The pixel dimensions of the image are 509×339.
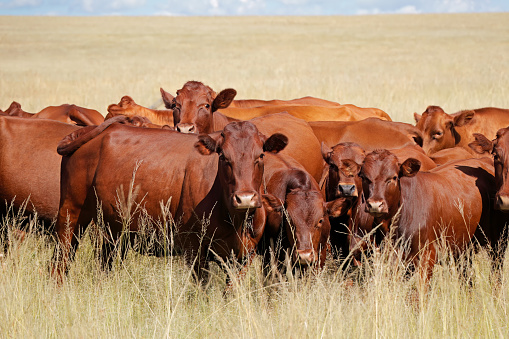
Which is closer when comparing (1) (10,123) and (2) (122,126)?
(2) (122,126)

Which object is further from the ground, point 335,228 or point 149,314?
point 335,228

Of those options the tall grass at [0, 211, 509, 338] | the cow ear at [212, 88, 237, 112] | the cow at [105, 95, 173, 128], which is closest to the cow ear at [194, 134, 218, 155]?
the tall grass at [0, 211, 509, 338]

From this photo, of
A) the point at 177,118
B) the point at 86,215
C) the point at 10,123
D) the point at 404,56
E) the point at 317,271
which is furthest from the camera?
the point at 404,56

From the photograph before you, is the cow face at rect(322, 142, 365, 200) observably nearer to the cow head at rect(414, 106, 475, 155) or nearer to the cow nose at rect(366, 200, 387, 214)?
the cow nose at rect(366, 200, 387, 214)

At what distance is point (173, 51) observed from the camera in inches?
1789

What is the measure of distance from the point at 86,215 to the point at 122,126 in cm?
97

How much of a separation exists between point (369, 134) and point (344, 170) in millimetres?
2736

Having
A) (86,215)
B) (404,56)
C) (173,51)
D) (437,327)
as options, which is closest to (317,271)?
(437,327)

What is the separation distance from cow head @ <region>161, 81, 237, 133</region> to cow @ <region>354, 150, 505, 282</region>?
2683mm

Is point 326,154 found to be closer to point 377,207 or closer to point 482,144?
point 377,207

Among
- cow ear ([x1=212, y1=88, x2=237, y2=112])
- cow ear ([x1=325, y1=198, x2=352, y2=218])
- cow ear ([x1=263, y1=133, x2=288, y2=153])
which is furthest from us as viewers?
cow ear ([x1=212, y1=88, x2=237, y2=112])

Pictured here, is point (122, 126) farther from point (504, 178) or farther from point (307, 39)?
point (307, 39)

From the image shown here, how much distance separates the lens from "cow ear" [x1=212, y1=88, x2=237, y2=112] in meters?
7.71

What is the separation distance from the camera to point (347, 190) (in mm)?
5742
